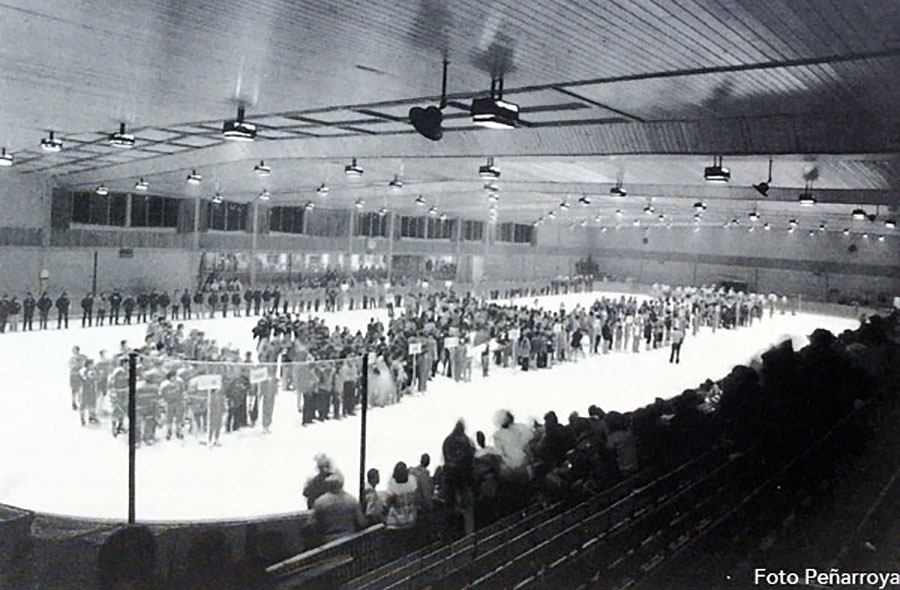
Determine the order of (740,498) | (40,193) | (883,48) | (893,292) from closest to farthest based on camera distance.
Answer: (883,48) → (740,498) → (40,193) → (893,292)

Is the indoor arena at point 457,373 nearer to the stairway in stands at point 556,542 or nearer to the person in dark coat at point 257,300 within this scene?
the stairway in stands at point 556,542

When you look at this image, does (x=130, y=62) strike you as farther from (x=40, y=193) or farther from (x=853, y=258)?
(x=853, y=258)

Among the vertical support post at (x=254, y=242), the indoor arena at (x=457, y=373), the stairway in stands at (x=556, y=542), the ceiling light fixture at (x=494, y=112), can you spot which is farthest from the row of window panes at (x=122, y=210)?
the stairway in stands at (x=556, y=542)

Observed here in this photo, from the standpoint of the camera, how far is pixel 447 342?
17.1m

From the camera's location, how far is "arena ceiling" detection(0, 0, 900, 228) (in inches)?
260

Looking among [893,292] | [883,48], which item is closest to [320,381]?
[883,48]

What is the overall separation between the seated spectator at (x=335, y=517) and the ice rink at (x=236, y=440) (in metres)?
3.13

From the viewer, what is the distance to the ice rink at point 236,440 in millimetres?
9797

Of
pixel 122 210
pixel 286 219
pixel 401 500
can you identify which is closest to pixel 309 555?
pixel 401 500

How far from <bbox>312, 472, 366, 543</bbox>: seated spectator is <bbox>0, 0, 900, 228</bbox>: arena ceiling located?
4.36 metres

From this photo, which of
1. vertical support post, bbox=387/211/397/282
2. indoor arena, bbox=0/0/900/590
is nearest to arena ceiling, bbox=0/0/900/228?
indoor arena, bbox=0/0/900/590

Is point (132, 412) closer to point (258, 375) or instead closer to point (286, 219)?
point (258, 375)

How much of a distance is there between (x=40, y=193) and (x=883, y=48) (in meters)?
27.8

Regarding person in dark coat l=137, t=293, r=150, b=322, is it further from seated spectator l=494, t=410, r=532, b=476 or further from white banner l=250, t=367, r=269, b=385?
seated spectator l=494, t=410, r=532, b=476
